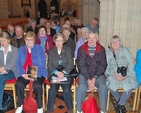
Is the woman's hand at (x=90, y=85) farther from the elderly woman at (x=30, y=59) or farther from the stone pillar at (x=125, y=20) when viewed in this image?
the stone pillar at (x=125, y=20)

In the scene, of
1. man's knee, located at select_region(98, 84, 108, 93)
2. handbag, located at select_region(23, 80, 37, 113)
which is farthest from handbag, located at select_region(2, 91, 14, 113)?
man's knee, located at select_region(98, 84, 108, 93)

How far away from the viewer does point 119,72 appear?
3643 mm

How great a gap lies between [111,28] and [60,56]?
1813 mm

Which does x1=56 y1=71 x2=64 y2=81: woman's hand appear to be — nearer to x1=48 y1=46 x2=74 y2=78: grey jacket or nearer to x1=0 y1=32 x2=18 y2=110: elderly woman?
x1=48 y1=46 x2=74 y2=78: grey jacket

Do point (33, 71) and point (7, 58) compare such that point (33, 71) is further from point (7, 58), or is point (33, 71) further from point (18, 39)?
point (18, 39)

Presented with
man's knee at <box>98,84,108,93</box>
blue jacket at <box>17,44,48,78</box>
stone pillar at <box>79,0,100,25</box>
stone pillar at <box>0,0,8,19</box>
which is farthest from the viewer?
stone pillar at <box>0,0,8,19</box>

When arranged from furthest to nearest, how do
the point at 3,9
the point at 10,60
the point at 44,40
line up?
the point at 3,9 → the point at 44,40 → the point at 10,60

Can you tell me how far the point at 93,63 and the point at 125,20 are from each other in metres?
1.68

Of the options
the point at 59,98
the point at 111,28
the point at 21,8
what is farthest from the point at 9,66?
the point at 21,8

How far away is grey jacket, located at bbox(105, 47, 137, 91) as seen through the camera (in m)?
3.50

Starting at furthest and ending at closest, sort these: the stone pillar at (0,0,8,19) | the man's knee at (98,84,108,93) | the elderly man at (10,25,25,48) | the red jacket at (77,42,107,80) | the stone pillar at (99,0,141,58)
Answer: the stone pillar at (0,0,8,19) < the elderly man at (10,25,25,48) < the stone pillar at (99,0,141,58) < the red jacket at (77,42,107,80) < the man's knee at (98,84,108,93)

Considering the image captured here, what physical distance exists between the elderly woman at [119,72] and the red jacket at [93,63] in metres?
0.19

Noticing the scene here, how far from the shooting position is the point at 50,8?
2847 cm

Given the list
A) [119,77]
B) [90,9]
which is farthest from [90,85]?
[90,9]
